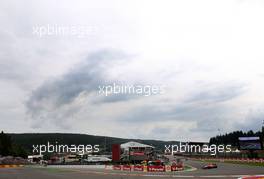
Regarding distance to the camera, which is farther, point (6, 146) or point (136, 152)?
point (6, 146)

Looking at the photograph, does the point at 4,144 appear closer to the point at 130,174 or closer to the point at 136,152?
the point at 136,152

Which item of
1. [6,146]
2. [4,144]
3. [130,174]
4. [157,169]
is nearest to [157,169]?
[157,169]

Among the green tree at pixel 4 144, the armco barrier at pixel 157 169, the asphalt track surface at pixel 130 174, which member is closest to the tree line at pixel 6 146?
the green tree at pixel 4 144

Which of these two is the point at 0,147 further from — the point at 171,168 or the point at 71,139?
the point at 171,168

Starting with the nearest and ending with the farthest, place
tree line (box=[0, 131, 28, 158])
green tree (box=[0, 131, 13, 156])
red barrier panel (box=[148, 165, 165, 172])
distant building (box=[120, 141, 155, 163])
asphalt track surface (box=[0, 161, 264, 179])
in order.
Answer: asphalt track surface (box=[0, 161, 264, 179]) < red barrier panel (box=[148, 165, 165, 172]) < distant building (box=[120, 141, 155, 163]) < green tree (box=[0, 131, 13, 156]) < tree line (box=[0, 131, 28, 158])

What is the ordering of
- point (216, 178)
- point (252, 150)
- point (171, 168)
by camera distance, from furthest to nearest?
1. point (252, 150)
2. point (171, 168)
3. point (216, 178)

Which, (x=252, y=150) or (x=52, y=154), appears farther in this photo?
(x=52, y=154)

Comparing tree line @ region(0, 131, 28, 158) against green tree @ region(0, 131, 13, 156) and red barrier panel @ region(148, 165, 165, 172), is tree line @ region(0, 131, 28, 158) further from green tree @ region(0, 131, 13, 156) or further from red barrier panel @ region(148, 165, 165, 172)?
red barrier panel @ region(148, 165, 165, 172)

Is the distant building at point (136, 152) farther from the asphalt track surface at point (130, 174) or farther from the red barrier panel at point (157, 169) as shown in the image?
the asphalt track surface at point (130, 174)

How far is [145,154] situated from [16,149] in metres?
76.1

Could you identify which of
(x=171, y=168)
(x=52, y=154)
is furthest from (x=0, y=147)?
(x=171, y=168)

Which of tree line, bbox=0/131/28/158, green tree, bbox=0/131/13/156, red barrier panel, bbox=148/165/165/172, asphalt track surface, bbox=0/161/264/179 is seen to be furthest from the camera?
tree line, bbox=0/131/28/158

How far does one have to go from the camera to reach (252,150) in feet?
376

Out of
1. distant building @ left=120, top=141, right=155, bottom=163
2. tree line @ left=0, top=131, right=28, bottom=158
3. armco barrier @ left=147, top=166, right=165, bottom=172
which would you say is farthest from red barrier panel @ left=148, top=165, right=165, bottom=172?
tree line @ left=0, top=131, right=28, bottom=158
